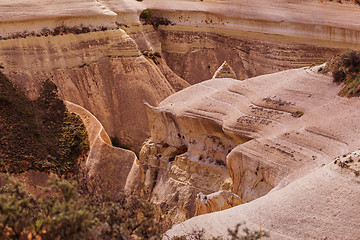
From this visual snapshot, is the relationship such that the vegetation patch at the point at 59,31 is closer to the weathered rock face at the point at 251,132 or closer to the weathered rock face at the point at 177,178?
the weathered rock face at the point at 177,178

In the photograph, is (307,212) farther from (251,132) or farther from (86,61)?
(86,61)

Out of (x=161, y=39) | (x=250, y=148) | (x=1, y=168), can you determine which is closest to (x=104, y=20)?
(x=161, y=39)

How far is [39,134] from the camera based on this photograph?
22000mm

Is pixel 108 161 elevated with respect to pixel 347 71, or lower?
lower

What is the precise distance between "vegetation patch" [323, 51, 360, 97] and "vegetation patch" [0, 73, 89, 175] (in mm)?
13140

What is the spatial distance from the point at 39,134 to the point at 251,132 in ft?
42.2

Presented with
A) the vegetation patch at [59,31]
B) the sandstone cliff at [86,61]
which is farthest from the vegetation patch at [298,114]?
the vegetation patch at [59,31]

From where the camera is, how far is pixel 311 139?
11.2 metres

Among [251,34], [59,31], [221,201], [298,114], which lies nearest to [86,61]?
[59,31]

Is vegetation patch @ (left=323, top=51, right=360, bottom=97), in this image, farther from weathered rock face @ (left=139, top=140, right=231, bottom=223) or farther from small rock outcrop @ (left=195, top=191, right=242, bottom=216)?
weathered rock face @ (left=139, top=140, right=231, bottom=223)

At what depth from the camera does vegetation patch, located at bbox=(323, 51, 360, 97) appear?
11.9 meters

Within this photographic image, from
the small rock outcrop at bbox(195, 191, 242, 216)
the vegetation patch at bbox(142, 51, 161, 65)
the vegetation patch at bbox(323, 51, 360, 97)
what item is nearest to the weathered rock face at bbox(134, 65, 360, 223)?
the vegetation patch at bbox(323, 51, 360, 97)

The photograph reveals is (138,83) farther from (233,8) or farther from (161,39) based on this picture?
(233,8)

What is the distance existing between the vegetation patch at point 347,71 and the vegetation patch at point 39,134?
517 inches
